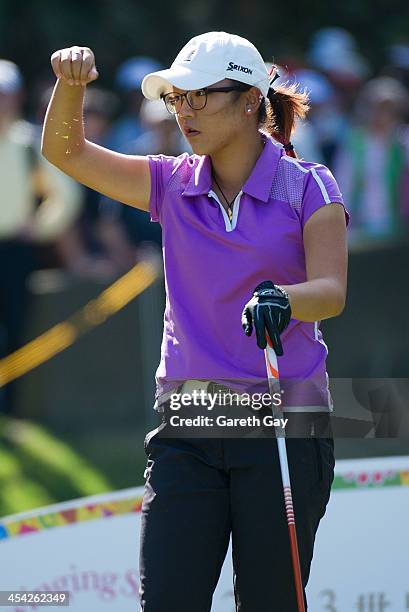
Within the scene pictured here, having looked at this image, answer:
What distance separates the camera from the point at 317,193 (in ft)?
12.5

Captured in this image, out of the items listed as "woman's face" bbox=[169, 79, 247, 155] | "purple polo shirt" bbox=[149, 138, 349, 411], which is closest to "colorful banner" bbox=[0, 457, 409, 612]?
"purple polo shirt" bbox=[149, 138, 349, 411]

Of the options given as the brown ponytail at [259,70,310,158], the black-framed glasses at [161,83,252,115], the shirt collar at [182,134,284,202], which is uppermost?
the brown ponytail at [259,70,310,158]

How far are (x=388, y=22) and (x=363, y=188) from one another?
543cm

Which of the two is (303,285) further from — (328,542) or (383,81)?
(383,81)

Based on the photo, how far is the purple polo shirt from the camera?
12.4 ft

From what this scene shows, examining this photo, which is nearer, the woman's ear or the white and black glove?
the white and black glove

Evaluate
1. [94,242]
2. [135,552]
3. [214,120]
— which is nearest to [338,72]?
[94,242]

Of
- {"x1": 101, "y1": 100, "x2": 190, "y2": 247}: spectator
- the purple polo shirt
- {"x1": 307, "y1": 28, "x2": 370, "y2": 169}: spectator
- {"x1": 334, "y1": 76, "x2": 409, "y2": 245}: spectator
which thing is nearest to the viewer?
the purple polo shirt

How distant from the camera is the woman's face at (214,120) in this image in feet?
12.7

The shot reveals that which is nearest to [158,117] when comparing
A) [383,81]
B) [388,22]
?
[383,81]

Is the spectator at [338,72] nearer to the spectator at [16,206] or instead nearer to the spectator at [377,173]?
the spectator at [377,173]

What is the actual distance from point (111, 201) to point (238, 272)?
5371 millimetres
